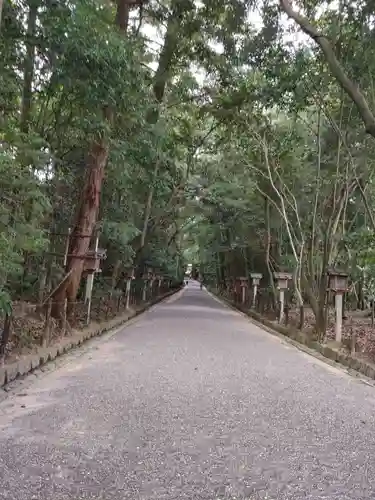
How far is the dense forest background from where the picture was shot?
6652 millimetres

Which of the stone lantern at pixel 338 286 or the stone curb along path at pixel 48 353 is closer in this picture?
the stone curb along path at pixel 48 353

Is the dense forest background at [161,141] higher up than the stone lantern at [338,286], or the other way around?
the dense forest background at [161,141]

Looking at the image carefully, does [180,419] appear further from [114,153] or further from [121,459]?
[114,153]

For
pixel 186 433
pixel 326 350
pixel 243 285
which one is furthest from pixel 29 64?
pixel 243 285

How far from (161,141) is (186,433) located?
8194mm

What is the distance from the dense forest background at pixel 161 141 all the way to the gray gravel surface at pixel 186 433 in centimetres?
154

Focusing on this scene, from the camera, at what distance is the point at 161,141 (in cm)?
1188

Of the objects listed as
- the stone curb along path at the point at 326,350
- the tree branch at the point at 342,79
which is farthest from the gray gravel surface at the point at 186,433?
the tree branch at the point at 342,79

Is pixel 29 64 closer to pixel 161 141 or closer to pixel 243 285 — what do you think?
pixel 161 141

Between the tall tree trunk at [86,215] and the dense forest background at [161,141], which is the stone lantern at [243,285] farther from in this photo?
the tall tree trunk at [86,215]

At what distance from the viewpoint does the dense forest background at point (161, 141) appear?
21.8 feet

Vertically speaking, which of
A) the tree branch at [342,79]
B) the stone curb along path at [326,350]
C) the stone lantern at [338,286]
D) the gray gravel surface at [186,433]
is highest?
the tree branch at [342,79]

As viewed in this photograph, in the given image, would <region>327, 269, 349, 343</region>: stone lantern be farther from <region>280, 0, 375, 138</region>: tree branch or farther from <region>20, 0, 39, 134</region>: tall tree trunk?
<region>20, 0, 39, 134</region>: tall tree trunk

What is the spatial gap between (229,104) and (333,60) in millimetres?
8456
